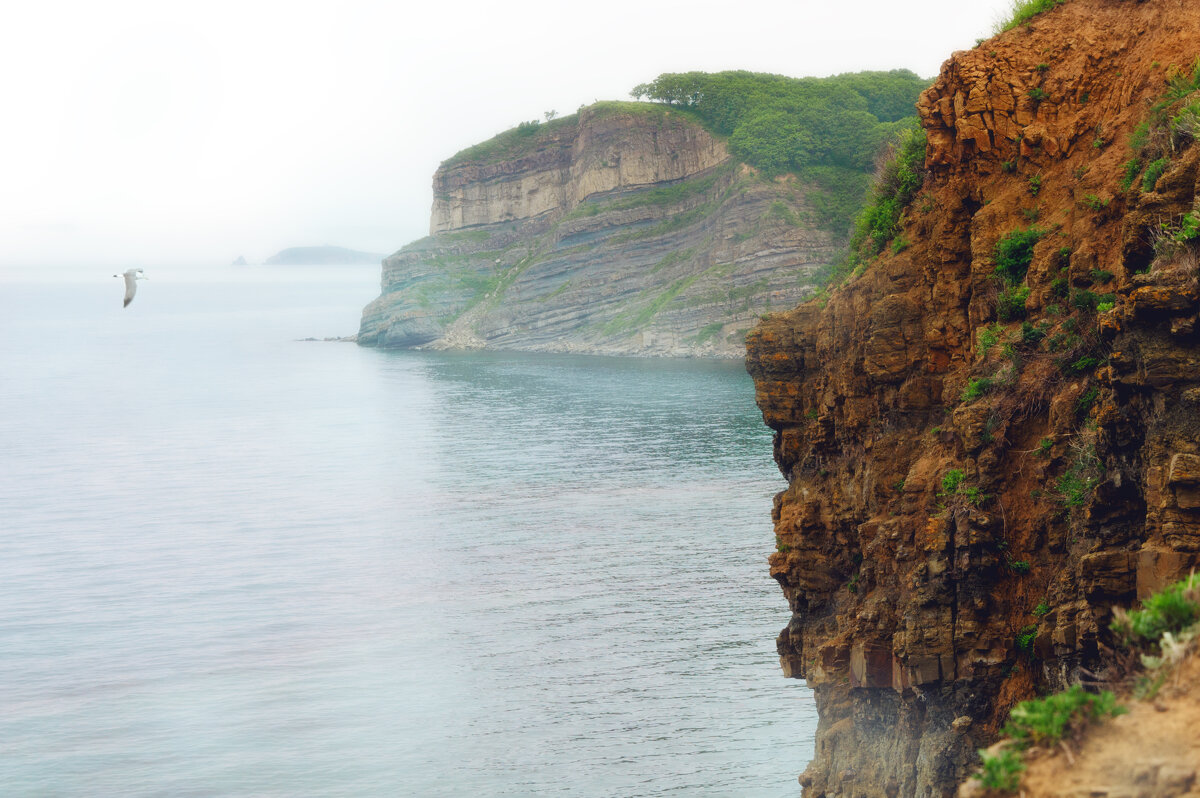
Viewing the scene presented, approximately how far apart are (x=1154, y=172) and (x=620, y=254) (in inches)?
6290

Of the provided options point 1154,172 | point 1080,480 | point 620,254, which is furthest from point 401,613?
point 620,254

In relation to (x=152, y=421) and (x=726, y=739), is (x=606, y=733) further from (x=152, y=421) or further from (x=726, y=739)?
(x=152, y=421)

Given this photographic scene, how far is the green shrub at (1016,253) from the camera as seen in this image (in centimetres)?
1613

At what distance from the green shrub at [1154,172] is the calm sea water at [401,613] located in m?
20.2

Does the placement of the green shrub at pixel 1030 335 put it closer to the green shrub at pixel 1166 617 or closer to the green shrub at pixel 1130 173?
the green shrub at pixel 1130 173

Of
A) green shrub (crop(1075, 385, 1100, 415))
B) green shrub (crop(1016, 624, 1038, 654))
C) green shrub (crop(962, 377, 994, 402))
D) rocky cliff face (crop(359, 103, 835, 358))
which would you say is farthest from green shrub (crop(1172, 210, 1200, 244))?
rocky cliff face (crop(359, 103, 835, 358))

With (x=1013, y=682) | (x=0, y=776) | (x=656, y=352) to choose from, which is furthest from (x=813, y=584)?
(x=656, y=352)

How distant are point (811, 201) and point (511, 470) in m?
98.2

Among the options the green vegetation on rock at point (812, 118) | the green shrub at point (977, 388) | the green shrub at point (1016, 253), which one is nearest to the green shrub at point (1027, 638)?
the green shrub at point (977, 388)

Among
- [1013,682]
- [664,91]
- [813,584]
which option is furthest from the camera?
[664,91]

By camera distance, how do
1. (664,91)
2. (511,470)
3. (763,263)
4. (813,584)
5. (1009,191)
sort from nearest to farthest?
(1009,191)
(813,584)
(511,470)
(763,263)
(664,91)

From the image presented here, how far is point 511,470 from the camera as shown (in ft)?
250

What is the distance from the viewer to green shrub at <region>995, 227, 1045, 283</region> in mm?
16133

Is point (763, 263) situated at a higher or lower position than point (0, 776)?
higher
